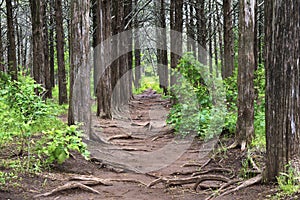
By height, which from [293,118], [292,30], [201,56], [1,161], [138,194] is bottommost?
[138,194]

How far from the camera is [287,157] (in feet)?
14.7

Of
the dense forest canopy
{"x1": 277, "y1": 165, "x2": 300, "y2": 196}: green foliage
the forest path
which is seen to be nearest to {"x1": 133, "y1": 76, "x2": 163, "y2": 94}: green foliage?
the dense forest canopy

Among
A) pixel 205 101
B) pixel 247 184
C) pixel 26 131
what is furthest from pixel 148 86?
pixel 247 184

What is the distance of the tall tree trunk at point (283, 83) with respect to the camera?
4.38m

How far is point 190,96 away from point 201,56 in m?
16.7

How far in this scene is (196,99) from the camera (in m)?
12.3

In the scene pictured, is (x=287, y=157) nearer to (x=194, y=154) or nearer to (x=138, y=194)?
(x=138, y=194)

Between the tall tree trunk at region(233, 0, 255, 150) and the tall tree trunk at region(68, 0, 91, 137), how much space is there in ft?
12.6

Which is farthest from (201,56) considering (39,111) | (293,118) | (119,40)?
(293,118)

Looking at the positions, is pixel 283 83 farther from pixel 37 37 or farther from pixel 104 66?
pixel 104 66

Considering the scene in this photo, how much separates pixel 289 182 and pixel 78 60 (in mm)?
6359

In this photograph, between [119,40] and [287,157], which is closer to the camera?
[287,157]

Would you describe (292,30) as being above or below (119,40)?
below

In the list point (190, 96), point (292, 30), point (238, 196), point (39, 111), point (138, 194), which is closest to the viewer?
point (292, 30)
